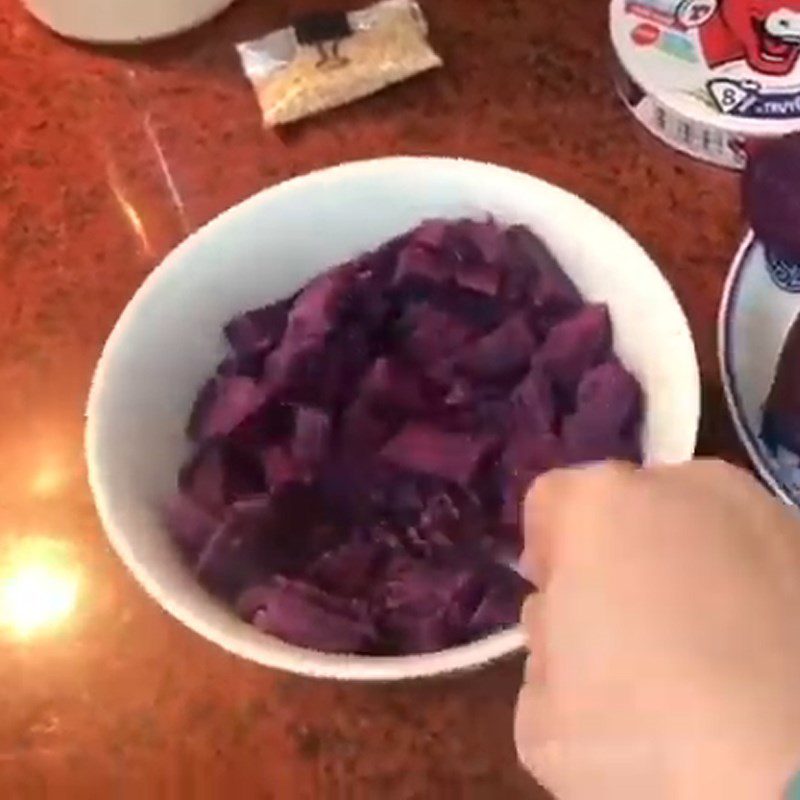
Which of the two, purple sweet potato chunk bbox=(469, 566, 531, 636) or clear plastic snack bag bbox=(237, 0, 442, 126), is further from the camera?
clear plastic snack bag bbox=(237, 0, 442, 126)

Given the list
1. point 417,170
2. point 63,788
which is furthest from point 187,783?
point 417,170

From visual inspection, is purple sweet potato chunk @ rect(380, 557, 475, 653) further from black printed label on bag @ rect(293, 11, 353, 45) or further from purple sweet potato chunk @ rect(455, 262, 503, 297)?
black printed label on bag @ rect(293, 11, 353, 45)

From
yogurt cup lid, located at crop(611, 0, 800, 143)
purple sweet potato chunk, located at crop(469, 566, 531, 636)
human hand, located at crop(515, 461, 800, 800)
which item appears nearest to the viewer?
human hand, located at crop(515, 461, 800, 800)

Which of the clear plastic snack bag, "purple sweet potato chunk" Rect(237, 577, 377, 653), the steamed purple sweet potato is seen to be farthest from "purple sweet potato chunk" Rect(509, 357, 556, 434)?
the clear plastic snack bag

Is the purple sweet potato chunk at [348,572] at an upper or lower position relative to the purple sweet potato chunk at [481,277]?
lower

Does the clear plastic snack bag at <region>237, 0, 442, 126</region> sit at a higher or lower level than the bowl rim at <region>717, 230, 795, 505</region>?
higher

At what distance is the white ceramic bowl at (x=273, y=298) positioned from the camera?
697mm

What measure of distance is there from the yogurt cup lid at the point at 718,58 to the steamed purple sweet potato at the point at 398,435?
133 mm

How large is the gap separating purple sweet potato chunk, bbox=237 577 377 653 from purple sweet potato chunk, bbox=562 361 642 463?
109mm

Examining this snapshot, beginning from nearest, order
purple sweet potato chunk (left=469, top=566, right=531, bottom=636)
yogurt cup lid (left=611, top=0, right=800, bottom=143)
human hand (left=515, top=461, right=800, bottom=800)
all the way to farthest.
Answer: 1. human hand (left=515, top=461, right=800, bottom=800)
2. purple sweet potato chunk (left=469, top=566, right=531, bottom=636)
3. yogurt cup lid (left=611, top=0, right=800, bottom=143)

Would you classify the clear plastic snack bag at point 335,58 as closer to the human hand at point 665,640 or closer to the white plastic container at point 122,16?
the white plastic container at point 122,16

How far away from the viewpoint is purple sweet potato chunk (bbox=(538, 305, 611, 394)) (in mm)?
747

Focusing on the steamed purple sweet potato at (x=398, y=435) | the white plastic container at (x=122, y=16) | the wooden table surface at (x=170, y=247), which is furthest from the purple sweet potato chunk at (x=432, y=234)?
the white plastic container at (x=122, y=16)

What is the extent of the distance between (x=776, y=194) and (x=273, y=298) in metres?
0.23
